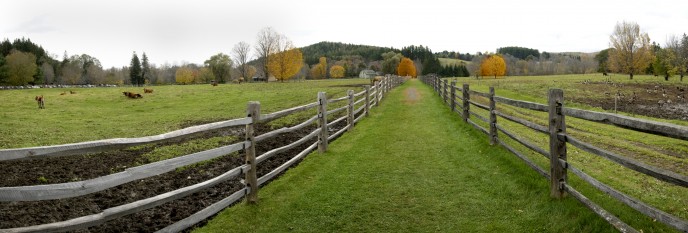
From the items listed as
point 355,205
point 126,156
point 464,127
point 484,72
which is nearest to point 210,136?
point 126,156

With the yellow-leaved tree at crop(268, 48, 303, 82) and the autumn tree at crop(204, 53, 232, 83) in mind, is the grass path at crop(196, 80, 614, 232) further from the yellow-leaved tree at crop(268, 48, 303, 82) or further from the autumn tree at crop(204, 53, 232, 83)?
the autumn tree at crop(204, 53, 232, 83)

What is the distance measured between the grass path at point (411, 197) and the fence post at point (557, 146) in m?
0.23

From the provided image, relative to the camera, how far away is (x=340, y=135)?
12844mm

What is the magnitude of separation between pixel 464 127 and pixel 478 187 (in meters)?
6.42

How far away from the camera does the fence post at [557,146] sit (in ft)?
18.6

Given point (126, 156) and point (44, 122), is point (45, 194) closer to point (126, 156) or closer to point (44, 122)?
point (126, 156)

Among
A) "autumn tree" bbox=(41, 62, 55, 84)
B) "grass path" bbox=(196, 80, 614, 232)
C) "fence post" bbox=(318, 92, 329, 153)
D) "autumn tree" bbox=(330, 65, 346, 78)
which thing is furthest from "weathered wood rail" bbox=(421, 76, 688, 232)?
"autumn tree" bbox=(330, 65, 346, 78)

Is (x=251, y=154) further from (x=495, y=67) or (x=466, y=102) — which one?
(x=495, y=67)

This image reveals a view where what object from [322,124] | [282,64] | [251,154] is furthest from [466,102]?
[282,64]

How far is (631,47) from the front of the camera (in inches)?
2477

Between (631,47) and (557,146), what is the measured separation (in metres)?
71.2

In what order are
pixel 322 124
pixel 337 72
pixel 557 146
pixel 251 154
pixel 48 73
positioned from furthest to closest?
pixel 337 72 → pixel 48 73 → pixel 322 124 → pixel 251 154 → pixel 557 146

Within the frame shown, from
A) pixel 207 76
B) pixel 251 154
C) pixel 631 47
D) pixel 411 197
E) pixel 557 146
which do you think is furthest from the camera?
pixel 207 76

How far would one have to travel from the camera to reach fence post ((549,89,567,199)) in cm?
567
